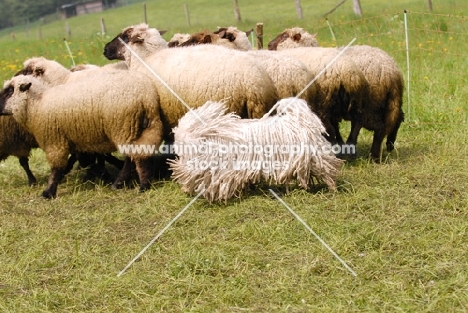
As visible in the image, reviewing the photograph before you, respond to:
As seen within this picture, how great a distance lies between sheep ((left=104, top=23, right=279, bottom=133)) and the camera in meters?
6.68

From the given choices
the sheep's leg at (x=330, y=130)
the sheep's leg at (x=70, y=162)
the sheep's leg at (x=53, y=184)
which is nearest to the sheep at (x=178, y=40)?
the sheep's leg at (x=70, y=162)

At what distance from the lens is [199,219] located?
5777 mm

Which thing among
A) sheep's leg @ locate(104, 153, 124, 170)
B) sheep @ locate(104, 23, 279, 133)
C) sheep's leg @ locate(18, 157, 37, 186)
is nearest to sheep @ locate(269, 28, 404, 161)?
sheep @ locate(104, 23, 279, 133)

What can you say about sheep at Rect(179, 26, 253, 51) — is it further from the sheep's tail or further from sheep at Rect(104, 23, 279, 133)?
the sheep's tail

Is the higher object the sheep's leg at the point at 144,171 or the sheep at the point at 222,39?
the sheep at the point at 222,39

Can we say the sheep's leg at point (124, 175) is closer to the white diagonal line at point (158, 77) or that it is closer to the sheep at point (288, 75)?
the white diagonal line at point (158, 77)

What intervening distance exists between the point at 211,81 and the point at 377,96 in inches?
79.8

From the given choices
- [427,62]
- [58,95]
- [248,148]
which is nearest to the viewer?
[248,148]

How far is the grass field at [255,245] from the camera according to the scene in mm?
4238

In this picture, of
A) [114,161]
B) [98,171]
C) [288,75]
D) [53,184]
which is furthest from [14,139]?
[288,75]

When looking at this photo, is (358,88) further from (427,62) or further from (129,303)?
(427,62)

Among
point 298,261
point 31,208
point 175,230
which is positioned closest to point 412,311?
point 298,261

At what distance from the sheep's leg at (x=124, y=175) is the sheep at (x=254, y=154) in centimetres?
128

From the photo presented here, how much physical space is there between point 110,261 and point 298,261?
150 centimetres
